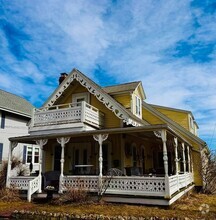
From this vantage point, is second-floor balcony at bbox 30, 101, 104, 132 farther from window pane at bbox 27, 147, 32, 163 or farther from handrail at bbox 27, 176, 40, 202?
window pane at bbox 27, 147, 32, 163

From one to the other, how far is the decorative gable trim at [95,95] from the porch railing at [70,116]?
889 mm

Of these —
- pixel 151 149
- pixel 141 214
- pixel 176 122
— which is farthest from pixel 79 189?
pixel 176 122

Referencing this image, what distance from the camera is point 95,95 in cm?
1620

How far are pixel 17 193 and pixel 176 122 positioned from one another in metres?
14.1

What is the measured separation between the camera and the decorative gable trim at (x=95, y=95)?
49.4 ft

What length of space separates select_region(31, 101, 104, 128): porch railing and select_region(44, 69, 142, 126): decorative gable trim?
89 cm

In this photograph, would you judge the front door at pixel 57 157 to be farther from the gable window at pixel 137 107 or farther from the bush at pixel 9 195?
the gable window at pixel 137 107

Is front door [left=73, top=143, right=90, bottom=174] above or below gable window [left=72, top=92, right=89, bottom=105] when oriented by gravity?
below

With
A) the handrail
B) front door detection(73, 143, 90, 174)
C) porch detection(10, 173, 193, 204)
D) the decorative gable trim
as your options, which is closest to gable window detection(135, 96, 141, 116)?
the decorative gable trim

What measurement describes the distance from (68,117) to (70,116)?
0.15m

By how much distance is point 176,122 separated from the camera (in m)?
21.8

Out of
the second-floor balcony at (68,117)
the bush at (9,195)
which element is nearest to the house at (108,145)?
the second-floor balcony at (68,117)

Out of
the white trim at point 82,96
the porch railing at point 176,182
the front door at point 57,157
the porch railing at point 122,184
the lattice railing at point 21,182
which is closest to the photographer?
the porch railing at point 122,184

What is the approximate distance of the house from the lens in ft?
38.0
